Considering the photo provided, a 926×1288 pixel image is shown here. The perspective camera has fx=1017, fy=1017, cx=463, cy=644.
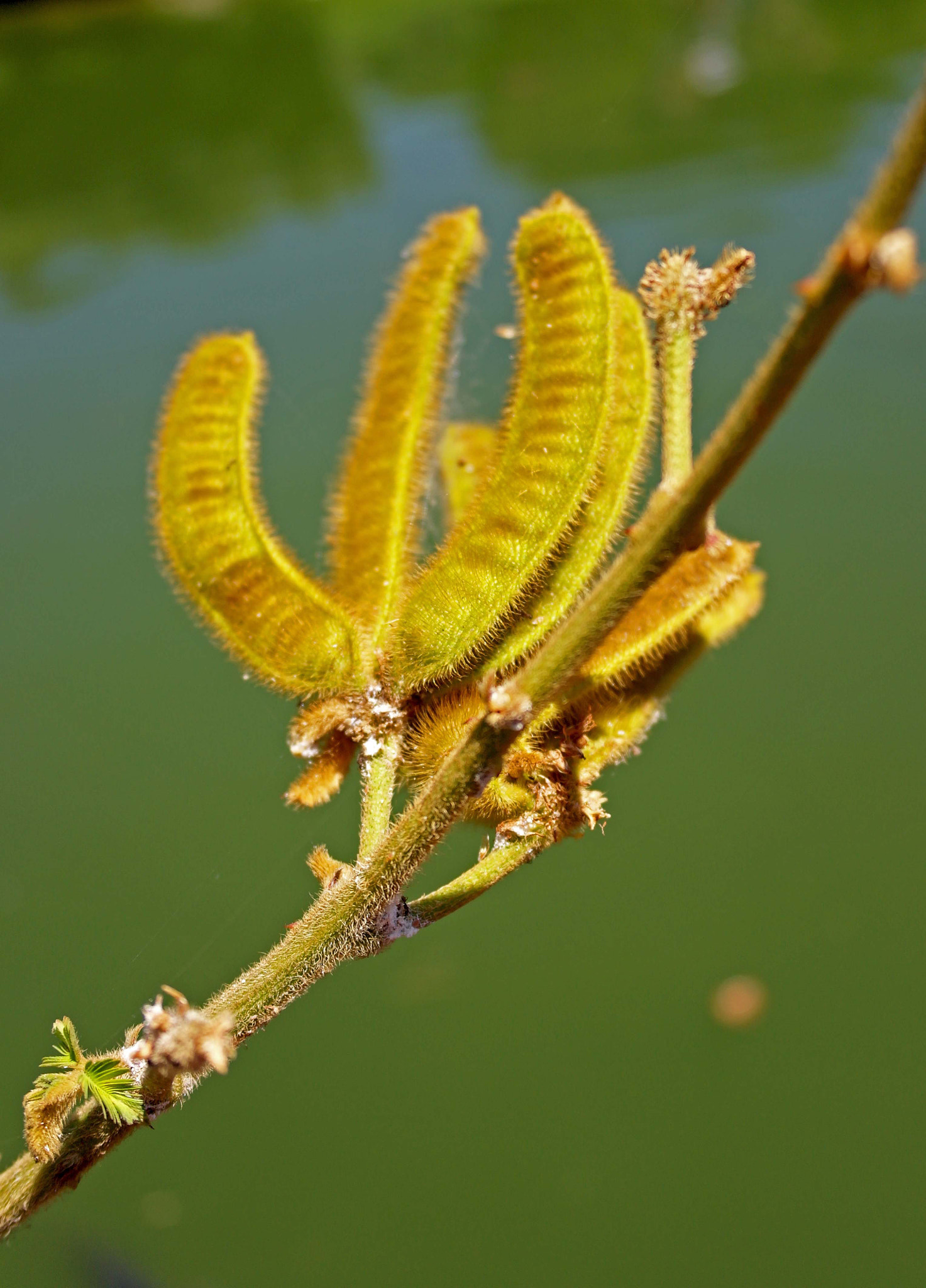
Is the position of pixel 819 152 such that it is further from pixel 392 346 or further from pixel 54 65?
pixel 54 65

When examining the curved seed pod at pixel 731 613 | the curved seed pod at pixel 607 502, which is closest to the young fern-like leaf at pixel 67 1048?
the curved seed pod at pixel 607 502

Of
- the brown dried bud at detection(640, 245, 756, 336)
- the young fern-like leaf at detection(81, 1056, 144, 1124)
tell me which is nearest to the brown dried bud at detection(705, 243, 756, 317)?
the brown dried bud at detection(640, 245, 756, 336)

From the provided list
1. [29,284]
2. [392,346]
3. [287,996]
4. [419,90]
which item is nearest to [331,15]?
[419,90]

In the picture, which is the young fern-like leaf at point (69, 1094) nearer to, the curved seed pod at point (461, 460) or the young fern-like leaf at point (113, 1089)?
the young fern-like leaf at point (113, 1089)

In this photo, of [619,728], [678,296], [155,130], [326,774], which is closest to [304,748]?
[326,774]

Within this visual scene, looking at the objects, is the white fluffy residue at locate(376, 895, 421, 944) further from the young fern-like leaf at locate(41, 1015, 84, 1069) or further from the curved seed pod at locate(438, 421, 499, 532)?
the curved seed pod at locate(438, 421, 499, 532)

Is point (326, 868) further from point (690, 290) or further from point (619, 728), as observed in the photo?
point (690, 290)
